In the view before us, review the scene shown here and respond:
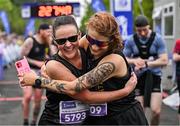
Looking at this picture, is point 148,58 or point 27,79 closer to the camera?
point 27,79

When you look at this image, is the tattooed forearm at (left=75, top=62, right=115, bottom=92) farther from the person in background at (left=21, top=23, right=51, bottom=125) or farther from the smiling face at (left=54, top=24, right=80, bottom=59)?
the person in background at (left=21, top=23, right=51, bottom=125)

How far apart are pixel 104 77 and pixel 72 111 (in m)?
0.35

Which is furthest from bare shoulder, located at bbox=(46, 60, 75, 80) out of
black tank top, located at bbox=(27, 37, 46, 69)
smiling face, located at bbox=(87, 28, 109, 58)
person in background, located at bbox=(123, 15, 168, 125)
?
black tank top, located at bbox=(27, 37, 46, 69)

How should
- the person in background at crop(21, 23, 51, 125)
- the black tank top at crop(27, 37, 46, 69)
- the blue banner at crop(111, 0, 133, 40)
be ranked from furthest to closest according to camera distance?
the blue banner at crop(111, 0, 133, 40) → the black tank top at crop(27, 37, 46, 69) → the person in background at crop(21, 23, 51, 125)

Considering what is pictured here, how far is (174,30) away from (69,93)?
11.0 m

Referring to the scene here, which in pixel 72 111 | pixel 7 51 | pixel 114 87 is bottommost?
pixel 7 51

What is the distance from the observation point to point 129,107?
12.4ft

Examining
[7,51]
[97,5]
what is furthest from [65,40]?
[7,51]

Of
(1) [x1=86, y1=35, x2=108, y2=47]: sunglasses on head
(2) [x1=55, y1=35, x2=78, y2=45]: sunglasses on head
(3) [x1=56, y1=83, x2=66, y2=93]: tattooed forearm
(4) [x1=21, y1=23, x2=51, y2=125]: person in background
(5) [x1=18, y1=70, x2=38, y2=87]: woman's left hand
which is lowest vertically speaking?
(4) [x1=21, y1=23, x2=51, y2=125]: person in background

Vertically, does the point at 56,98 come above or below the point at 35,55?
above

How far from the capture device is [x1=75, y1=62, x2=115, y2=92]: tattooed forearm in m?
3.60

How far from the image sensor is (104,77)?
3623 mm

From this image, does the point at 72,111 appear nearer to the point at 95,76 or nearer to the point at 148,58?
the point at 95,76

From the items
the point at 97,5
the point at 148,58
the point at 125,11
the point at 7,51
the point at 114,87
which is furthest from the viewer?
the point at 7,51
